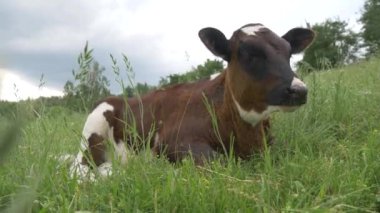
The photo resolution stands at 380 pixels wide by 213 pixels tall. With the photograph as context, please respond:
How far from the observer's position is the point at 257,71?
14.6ft

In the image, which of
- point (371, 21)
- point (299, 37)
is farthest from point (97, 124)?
point (371, 21)

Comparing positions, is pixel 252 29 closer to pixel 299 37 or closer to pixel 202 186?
pixel 299 37

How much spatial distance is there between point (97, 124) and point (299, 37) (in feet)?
7.51

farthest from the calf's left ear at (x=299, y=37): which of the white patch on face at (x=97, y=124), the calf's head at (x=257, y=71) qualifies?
the white patch on face at (x=97, y=124)

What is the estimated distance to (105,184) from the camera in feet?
9.89

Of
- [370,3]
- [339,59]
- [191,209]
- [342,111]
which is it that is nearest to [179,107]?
[342,111]

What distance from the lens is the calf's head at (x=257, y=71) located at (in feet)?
13.8

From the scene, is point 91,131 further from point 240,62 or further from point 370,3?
point 370,3

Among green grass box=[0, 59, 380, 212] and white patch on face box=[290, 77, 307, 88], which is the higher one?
white patch on face box=[290, 77, 307, 88]

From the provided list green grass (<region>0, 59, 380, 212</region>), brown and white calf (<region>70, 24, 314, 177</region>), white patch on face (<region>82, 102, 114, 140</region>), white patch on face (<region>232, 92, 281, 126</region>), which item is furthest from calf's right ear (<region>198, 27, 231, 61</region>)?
white patch on face (<region>82, 102, 114, 140</region>)

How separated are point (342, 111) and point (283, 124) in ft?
2.22

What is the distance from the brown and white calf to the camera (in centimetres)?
434

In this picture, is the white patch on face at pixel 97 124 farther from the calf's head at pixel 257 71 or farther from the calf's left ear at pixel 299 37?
the calf's left ear at pixel 299 37

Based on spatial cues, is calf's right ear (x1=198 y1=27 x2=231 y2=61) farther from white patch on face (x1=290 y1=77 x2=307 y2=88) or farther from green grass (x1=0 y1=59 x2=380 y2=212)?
green grass (x1=0 y1=59 x2=380 y2=212)
